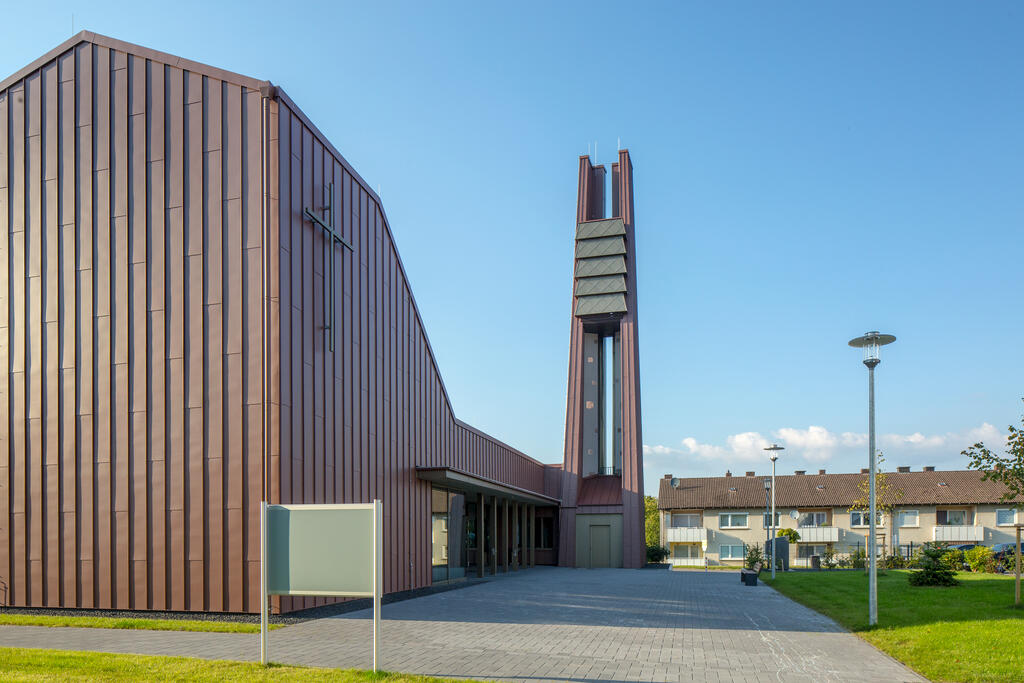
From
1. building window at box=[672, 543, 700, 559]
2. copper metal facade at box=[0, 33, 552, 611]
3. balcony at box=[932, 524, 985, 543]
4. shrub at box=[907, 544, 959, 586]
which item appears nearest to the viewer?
copper metal facade at box=[0, 33, 552, 611]

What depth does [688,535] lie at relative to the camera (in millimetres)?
63812

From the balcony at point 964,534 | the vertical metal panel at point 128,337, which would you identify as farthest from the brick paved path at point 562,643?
the balcony at point 964,534

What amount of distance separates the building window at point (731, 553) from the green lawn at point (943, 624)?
37956 mm

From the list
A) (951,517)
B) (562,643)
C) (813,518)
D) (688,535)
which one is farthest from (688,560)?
(562,643)

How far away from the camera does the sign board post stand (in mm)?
10109

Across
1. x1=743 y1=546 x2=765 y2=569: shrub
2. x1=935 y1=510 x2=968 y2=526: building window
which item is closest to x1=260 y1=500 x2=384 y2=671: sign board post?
x1=743 y1=546 x2=765 y2=569: shrub

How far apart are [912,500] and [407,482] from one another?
164 ft

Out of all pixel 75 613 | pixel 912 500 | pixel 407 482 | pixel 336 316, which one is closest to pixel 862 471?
pixel 912 500

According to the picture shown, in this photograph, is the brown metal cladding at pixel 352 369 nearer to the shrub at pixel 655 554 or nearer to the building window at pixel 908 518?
the shrub at pixel 655 554

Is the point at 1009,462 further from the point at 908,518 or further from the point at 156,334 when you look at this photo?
the point at 908,518

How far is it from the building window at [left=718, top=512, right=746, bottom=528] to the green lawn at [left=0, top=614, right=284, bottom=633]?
5454 cm

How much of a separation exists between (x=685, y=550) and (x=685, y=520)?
229 cm

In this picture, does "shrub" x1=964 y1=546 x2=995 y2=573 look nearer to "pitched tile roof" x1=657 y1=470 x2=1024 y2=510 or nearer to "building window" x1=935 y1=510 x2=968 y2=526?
"pitched tile roof" x1=657 y1=470 x2=1024 y2=510

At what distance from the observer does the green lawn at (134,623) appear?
14.4 metres
